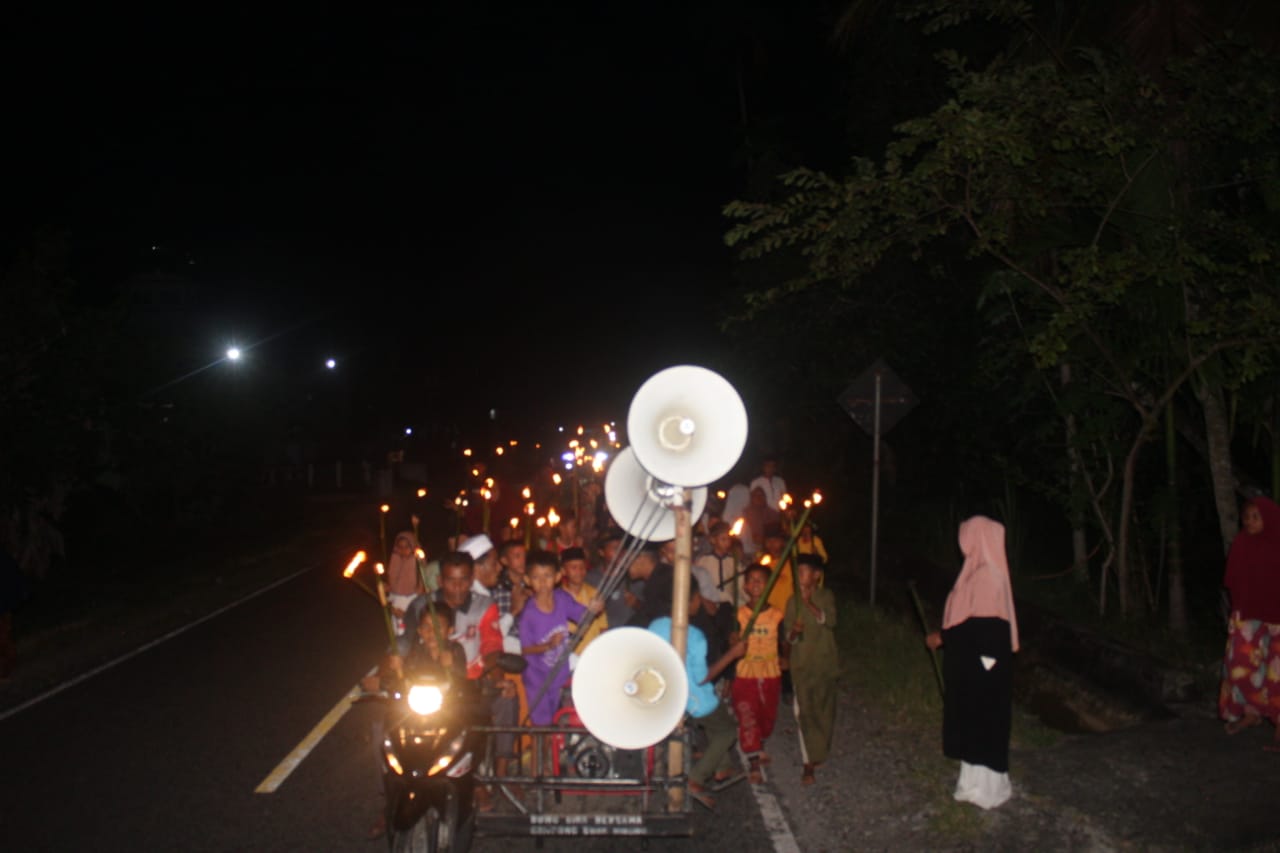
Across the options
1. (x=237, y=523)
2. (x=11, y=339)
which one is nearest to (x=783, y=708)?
(x=11, y=339)

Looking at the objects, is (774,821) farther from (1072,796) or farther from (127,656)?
(127,656)

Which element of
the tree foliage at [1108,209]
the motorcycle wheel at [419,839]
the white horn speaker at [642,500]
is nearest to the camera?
the motorcycle wheel at [419,839]

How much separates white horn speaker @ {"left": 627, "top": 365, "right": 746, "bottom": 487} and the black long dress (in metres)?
2.01

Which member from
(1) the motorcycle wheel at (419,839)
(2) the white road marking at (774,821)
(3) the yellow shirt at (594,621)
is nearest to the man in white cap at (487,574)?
(3) the yellow shirt at (594,621)

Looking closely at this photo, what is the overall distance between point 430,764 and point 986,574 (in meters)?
3.39

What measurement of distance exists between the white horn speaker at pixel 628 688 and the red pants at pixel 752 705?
6.13ft

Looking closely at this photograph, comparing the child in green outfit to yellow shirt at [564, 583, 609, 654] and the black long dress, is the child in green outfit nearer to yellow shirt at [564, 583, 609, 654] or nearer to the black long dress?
the black long dress

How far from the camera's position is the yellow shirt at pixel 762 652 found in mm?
7133

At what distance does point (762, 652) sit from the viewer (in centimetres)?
718

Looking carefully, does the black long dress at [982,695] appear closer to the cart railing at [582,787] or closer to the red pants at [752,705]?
the red pants at [752,705]

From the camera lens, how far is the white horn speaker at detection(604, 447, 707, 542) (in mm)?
6043

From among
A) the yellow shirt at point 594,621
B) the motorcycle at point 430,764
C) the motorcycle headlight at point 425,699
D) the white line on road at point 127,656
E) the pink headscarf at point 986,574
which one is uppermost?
the pink headscarf at point 986,574

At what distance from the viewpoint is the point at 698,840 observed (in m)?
6.06

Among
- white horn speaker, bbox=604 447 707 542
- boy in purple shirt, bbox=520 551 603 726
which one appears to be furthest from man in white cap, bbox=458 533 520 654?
white horn speaker, bbox=604 447 707 542
